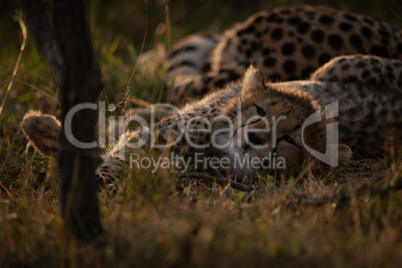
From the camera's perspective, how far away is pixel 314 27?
3.88 m

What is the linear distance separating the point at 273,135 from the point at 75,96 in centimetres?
122

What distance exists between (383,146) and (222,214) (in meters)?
1.51

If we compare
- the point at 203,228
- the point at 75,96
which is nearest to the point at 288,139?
the point at 203,228

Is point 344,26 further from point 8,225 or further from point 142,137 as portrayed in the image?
point 8,225

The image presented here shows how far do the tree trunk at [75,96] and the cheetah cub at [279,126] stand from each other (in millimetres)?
584

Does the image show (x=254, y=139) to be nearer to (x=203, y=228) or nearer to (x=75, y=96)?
(x=203, y=228)

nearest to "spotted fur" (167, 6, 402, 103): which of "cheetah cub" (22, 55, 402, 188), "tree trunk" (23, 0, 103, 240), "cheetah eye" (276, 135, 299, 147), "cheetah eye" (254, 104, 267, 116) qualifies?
"cheetah cub" (22, 55, 402, 188)

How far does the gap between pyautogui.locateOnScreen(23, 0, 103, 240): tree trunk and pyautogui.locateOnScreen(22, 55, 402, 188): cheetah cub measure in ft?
1.92

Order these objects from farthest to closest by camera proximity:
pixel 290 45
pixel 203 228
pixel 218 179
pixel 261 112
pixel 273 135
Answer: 1. pixel 290 45
2. pixel 261 112
3. pixel 273 135
4. pixel 218 179
5. pixel 203 228

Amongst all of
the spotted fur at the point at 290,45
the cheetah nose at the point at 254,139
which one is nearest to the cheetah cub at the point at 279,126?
the cheetah nose at the point at 254,139

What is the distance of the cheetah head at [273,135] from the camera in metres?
2.53

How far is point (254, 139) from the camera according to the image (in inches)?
98.8

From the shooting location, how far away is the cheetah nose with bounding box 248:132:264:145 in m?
2.50

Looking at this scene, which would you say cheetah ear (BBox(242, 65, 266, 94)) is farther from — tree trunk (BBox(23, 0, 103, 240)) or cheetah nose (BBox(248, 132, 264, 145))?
tree trunk (BBox(23, 0, 103, 240))
